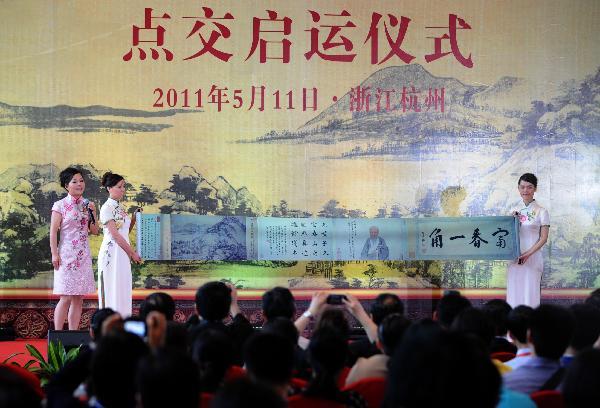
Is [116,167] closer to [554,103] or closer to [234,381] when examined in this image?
[554,103]

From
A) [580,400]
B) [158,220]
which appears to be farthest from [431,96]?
[580,400]

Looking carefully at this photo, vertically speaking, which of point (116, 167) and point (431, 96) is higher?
point (431, 96)

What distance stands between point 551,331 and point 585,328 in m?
0.51

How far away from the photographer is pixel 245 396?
179 centimetres

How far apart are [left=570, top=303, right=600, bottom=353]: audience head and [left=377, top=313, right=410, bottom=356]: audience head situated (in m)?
0.80

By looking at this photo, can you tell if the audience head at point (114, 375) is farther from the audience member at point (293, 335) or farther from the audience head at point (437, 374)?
the audience member at point (293, 335)

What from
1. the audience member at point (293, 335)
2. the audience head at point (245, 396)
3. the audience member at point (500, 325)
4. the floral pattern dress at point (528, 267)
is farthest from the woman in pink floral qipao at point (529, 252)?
the audience head at point (245, 396)

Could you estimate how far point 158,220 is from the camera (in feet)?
24.5

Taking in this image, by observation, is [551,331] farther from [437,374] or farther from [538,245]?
[538,245]

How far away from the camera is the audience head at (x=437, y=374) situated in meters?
1.92

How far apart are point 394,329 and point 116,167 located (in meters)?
5.08

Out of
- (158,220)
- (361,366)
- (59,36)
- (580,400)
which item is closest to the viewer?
(580,400)

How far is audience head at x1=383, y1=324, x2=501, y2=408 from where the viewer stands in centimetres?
192

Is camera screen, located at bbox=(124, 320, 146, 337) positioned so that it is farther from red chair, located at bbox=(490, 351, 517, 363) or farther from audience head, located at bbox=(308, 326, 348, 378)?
red chair, located at bbox=(490, 351, 517, 363)
